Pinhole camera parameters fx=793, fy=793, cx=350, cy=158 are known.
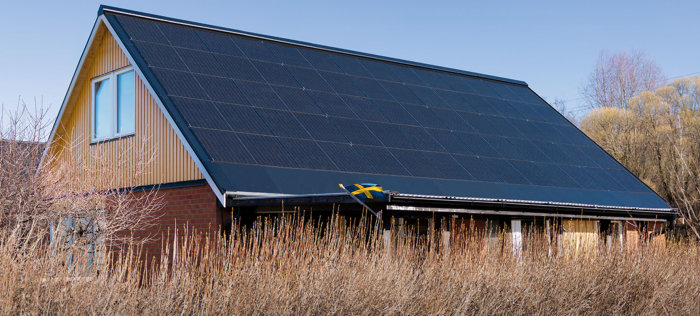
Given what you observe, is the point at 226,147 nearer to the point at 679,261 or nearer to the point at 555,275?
the point at 555,275

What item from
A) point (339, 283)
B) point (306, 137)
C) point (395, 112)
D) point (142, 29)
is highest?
point (142, 29)

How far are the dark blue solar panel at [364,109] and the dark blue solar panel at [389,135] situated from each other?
249 millimetres

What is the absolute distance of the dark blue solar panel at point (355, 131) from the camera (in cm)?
1679

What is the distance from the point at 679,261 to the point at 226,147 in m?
8.01

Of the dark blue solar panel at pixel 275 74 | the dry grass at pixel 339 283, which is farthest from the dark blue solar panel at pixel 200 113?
the dry grass at pixel 339 283

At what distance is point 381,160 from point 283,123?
215 centimetres

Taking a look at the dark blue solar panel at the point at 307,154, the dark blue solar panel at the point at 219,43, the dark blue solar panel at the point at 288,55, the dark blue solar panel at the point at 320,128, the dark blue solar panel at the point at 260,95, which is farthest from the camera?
the dark blue solar panel at the point at 288,55

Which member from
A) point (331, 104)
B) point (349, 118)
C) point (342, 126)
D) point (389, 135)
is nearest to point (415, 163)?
point (389, 135)

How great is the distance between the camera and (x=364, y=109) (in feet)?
60.1

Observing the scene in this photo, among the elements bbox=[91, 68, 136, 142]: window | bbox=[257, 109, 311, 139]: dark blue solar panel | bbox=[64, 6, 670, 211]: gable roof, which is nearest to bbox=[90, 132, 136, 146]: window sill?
→ bbox=[91, 68, 136, 142]: window

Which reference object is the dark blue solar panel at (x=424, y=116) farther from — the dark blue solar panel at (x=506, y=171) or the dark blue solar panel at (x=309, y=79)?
the dark blue solar panel at (x=309, y=79)

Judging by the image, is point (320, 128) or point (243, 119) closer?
point (243, 119)

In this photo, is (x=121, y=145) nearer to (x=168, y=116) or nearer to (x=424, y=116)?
(x=168, y=116)

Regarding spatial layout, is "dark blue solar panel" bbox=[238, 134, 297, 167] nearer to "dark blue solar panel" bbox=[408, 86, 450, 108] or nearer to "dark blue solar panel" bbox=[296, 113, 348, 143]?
"dark blue solar panel" bbox=[296, 113, 348, 143]
